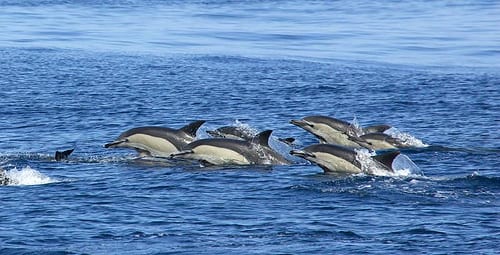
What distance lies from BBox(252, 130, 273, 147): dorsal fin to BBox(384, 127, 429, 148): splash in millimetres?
4534

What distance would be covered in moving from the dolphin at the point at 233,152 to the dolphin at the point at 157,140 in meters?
1.35

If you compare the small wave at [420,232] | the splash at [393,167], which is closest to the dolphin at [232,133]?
the splash at [393,167]

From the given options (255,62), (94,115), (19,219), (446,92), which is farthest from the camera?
(255,62)

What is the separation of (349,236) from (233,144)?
802 centimetres

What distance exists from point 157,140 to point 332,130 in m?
4.94

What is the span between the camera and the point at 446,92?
44344mm

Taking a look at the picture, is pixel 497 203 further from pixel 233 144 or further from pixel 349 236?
pixel 233 144

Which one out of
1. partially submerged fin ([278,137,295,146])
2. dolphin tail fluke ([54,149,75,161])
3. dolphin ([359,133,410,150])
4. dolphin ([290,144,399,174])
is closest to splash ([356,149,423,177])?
dolphin ([290,144,399,174])

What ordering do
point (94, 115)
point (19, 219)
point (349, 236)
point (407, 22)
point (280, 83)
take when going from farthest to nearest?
1. point (407, 22)
2. point (280, 83)
3. point (94, 115)
4. point (19, 219)
5. point (349, 236)

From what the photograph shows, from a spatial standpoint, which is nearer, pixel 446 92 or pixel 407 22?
pixel 446 92

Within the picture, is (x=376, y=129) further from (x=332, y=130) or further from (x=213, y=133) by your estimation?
(x=213, y=133)

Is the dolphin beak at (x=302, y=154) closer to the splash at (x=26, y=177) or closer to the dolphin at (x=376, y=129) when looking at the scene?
the dolphin at (x=376, y=129)

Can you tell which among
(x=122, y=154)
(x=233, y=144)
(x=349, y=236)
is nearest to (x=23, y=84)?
(x=122, y=154)

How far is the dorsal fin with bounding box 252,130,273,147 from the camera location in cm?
2944
